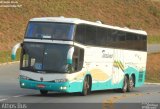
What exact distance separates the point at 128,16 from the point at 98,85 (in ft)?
188

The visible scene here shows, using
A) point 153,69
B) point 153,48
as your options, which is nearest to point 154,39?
point 153,48

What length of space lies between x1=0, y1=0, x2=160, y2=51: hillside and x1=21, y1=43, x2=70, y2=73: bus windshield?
4171cm

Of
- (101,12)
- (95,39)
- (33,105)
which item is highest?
(101,12)

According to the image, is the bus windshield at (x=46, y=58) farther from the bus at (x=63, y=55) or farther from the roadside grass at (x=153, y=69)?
the roadside grass at (x=153, y=69)

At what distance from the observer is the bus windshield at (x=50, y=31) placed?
2367cm

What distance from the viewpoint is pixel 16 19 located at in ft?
236

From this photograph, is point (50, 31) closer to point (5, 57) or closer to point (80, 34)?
point (80, 34)

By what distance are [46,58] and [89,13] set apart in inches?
2230

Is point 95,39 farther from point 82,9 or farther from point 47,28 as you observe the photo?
point 82,9

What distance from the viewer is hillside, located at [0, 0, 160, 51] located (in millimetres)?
70188

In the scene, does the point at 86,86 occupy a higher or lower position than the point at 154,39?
lower

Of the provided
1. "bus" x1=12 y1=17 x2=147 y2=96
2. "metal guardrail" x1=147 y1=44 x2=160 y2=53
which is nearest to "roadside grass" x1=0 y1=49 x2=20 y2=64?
"metal guardrail" x1=147 y1=44 x2=160 y2=53

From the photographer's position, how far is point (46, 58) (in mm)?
23453

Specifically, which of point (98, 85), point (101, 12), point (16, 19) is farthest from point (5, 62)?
point (101, 12)
